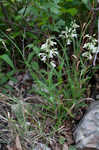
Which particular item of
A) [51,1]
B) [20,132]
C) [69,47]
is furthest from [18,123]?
[51,1]

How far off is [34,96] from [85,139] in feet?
2.37

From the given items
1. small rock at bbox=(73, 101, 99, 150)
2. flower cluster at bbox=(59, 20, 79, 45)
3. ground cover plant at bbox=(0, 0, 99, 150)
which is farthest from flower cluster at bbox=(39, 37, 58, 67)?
small rock at bbox=(73, 101, 99, 150)

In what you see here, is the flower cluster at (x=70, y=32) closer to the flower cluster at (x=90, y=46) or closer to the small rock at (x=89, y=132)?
the flower cluster at (x=90, y=46)

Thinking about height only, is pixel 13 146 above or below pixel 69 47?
below

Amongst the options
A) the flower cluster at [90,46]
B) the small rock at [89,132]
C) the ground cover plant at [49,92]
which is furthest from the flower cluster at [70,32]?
the small rock at [89,132]

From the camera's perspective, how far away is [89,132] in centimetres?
172

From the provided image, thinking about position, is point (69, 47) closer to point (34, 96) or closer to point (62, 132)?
point (34, 96)

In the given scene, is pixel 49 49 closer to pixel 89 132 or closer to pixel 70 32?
pixel 70 32

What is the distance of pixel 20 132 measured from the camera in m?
1.72

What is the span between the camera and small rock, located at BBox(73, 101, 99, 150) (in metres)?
1.66

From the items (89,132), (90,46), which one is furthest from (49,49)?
(89,132)

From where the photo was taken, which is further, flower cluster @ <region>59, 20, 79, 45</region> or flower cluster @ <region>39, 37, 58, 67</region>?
flower cluster @ <region>59, 20, 79, 45</region>

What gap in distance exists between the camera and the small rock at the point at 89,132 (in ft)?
5.45

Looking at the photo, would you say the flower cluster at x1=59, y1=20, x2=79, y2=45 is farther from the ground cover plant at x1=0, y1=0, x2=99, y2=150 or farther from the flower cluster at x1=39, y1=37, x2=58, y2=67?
the flower cluster at x1=39, y1=37, x2=58, y2=67
